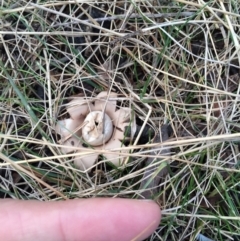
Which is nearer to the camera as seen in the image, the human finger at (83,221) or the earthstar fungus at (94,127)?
the human finger at (83,221)

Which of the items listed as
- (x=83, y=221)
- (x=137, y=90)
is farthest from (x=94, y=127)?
(x=83, y=221)

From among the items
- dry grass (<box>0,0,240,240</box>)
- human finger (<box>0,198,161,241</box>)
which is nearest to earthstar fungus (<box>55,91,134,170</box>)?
dry grass (<box>0,0,240,240</box>)

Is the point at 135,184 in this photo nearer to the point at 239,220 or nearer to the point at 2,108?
the point at 239,220

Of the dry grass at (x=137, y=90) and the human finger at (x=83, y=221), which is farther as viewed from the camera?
the dry grass at (x=137, y=90)

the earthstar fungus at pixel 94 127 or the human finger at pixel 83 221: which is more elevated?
the earthstar fungus at pixel 94 127

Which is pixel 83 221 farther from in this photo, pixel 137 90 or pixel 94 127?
pixel 137 90

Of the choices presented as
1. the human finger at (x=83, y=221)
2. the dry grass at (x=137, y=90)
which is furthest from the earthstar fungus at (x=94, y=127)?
the human finger at (x=83, y=221)

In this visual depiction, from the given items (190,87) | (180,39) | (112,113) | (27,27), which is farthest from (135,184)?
(27,27)

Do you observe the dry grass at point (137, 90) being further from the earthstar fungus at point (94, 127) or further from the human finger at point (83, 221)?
the human finger at point (83, 221)
